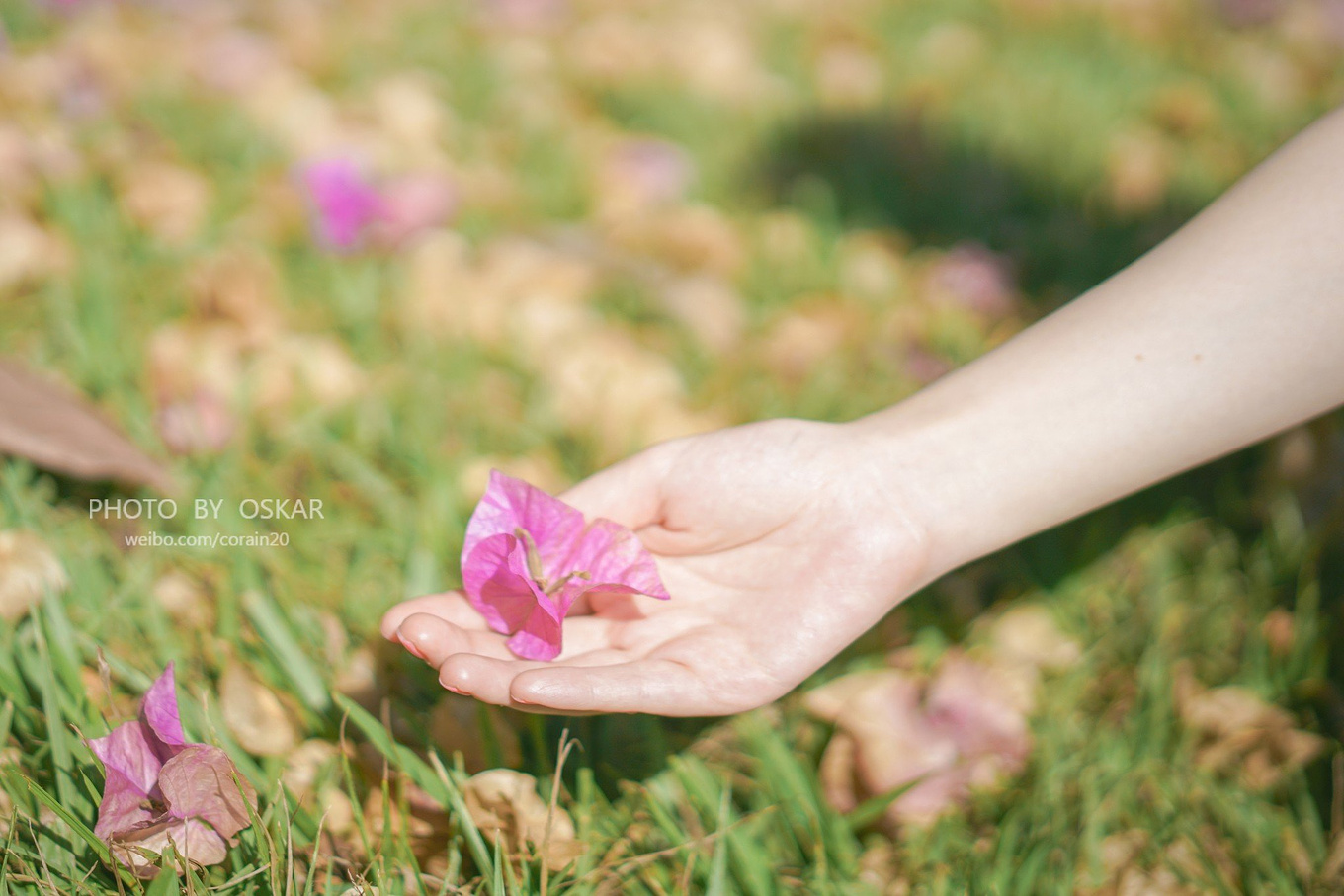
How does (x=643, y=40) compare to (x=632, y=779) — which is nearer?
(x=632, y=779)

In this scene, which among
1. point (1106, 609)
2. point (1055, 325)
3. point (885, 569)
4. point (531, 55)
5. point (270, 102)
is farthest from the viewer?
point (531, 55)

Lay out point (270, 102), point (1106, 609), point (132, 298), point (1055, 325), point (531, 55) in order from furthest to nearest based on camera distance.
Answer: point (531, 55)
point (270, 102)
point (132, 298)
point (1106, 609)
point (1055, 325)

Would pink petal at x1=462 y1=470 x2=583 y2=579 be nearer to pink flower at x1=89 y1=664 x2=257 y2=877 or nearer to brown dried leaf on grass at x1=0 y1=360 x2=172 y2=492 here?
pink flower at x1=89 y1=664 x2=257 y2=877

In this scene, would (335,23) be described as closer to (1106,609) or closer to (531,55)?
(531,55)

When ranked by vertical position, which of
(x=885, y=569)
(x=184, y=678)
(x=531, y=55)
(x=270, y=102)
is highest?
(x=531, y=55)

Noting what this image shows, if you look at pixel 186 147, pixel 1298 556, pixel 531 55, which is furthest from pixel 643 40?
pixel 1298 556

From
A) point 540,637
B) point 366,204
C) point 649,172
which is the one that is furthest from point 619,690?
point 649,172

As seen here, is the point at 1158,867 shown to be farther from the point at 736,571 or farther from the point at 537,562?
the point at 537,562
